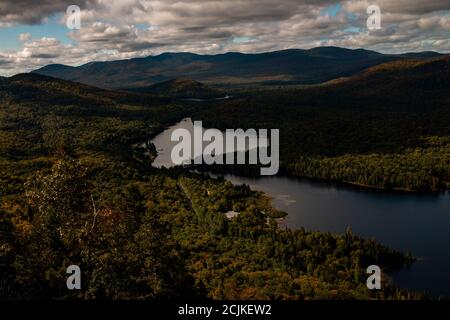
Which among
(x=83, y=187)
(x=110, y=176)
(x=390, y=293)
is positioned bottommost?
(x=390, y=293)

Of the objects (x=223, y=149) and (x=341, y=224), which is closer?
(x=341, y=224)

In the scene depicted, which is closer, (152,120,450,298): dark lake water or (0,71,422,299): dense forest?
(0,71,422,299): dense forest

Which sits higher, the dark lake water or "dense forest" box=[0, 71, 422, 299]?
"dense forest" box=[0, 71, 422, 299]

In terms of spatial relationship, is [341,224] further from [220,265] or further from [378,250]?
[220,265]
